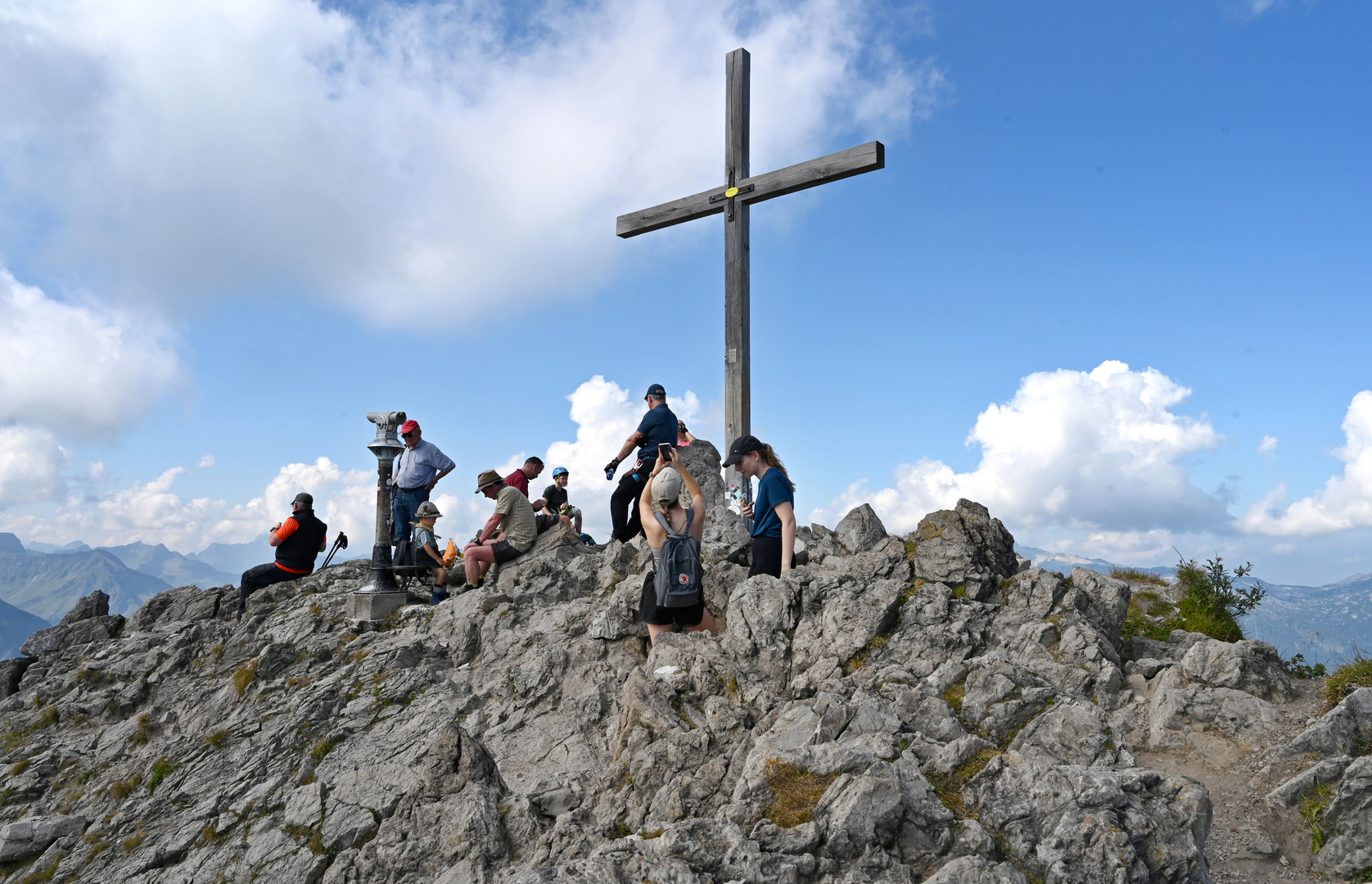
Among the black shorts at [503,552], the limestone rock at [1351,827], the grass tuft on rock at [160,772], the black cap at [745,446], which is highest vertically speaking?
the black cap at [745,446]

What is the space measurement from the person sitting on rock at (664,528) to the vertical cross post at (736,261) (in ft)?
14.8

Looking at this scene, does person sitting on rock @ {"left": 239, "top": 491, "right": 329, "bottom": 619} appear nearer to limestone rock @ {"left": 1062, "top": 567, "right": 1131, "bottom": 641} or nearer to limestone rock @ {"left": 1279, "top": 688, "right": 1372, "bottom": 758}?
limestone rock @ {"left": 1062, "top": 567, "right": 1131, "bottom": 641}

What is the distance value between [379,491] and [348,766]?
19.8ft

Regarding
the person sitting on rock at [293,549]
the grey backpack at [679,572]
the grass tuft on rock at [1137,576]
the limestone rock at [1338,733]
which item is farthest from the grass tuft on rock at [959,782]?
the person sitting on rock at [293,549]

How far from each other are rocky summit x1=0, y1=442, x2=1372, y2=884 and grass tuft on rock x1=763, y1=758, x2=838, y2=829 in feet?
0.07

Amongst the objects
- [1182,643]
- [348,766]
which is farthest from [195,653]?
[1182,643]

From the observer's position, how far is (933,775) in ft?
17.5

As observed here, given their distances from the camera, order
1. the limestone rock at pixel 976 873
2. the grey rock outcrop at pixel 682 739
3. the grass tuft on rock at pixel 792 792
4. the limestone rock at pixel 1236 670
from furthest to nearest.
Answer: the limestone rock at pixel 1236 670 < the grass tuft on rock at pixel 792 792 < the grey rock outcrop at pixel 682 739 < the limestone rock at pixel 976 873

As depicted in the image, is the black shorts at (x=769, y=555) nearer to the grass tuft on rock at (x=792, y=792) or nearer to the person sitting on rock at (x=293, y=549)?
the grass tuft on rock at (x=792, y=792)

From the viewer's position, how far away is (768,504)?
9.06m

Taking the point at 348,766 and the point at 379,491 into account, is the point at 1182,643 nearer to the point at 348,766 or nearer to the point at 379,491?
the point at 348,766

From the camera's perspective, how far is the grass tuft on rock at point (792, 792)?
4.80 meters

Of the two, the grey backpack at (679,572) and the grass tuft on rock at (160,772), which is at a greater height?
the grey backpack at (679,572)

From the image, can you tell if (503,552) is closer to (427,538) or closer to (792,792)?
(427,538)
